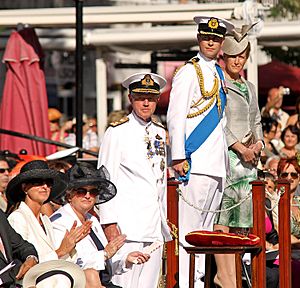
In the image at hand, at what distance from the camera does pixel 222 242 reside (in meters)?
10.1

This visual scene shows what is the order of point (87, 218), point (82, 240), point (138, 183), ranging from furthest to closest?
point (138, 183) < point (87, 218) < point (82, 240)

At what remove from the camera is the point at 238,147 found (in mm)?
11289

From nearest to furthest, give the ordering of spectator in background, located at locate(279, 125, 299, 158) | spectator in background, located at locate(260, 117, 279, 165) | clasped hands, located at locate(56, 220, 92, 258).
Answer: clasped hands, located at locate(56, 220, 92, 258) < spectator in background, located at locate(279, 125, 299, 158) < spectator in background, located at locate(260, 117, 279, 165)

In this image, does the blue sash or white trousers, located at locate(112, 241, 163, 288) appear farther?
the blue sash

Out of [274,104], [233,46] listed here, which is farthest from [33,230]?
[274,104]

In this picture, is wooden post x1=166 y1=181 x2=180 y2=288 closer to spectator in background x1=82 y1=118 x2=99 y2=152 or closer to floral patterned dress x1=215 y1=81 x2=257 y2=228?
floral patterned dress x1=215 y1=81 x2=257 y2=228

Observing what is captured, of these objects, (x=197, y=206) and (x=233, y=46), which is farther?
(x=233, y=46)

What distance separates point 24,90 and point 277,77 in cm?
675

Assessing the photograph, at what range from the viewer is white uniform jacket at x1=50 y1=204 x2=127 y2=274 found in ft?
32.5

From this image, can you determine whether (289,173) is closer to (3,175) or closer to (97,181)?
(3,175)

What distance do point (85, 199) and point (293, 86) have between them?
13161 mm

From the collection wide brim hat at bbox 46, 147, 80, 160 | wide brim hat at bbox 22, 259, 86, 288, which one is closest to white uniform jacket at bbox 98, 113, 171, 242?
wide brim hat at bbox 22, 259, 86, 288

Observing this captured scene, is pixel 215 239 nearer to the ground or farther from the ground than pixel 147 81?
nearer to the ground

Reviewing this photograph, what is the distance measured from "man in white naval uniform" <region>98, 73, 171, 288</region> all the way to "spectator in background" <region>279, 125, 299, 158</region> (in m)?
5.97
